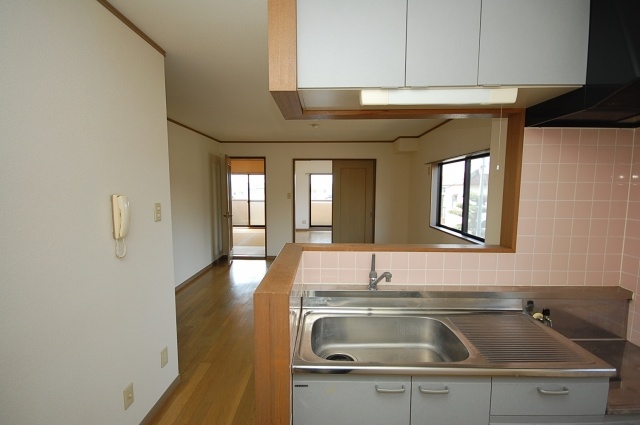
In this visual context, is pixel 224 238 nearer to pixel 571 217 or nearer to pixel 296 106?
pixel 296 106

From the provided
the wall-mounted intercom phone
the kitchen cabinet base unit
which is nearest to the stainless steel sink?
the kitchen cabinet base unit

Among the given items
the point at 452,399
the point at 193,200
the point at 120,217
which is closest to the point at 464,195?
the point at 452,399

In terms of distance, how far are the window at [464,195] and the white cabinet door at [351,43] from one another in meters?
1.89

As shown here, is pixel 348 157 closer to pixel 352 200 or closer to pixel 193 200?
pixel 352 200

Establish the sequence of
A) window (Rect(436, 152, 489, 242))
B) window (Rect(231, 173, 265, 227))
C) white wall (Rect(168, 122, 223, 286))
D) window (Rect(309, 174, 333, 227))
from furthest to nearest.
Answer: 1. window (Rect(309, 174, 333, 227))
2. window (Rect(231, 173, 265, 227))
3. white wall (Rect(168, 122, 223, 286))
4. window (Rect(436, 152, 489, 242))

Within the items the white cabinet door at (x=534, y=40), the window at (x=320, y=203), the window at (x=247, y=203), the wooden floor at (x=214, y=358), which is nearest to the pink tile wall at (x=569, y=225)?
the white cabinet door at (x=534, y=40)

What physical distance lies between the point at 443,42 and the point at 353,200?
4470 millimetres

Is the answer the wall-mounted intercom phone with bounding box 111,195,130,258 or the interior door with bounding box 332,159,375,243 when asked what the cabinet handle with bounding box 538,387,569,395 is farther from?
the interior door with bounding box 332,159,375,243

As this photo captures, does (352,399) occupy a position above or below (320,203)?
below

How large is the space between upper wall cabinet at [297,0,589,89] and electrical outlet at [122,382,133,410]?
1822 millimetres

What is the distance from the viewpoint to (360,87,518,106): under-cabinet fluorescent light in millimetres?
1095

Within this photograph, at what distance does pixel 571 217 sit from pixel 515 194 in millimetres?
322

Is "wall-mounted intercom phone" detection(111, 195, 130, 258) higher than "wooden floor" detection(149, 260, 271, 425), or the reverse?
"wall-mounted intercom phone" detection(111, 195, 130, 258)

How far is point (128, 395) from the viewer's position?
148 cm
